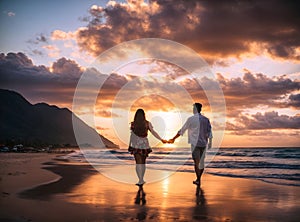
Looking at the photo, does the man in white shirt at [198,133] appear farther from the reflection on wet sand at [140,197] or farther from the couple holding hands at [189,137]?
the reflection on wet sand at [140,197]

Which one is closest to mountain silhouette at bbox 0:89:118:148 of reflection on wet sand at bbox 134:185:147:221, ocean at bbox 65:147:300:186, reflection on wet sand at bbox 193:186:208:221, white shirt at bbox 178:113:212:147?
ocean at bbox 65:147:300:186

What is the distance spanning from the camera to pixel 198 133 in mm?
10656

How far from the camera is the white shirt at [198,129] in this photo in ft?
35.0

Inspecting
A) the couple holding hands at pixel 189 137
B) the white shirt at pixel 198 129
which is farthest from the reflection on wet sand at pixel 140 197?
the white shirt at pixel 198 129

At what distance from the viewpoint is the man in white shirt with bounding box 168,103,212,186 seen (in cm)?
1062

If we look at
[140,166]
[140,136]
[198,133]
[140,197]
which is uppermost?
[198,133]

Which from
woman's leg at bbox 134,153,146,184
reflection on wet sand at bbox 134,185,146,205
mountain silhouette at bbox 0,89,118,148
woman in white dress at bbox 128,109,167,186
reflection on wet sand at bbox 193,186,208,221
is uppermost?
mountain silhouette at bbox 0,89,118,148

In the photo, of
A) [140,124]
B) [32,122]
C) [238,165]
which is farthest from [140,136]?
[32,122]

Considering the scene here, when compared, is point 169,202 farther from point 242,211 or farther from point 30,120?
point 30,120

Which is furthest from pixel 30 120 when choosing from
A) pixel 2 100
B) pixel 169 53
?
pixel 169 53

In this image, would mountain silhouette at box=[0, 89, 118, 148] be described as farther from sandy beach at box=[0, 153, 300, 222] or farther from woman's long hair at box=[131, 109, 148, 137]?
sandy beach at box=[0, 153, 300, 222]

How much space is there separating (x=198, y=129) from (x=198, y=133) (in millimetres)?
123

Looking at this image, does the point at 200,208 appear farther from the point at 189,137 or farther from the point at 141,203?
the point at 189,137

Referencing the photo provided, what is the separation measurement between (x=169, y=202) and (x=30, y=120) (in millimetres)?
168717
